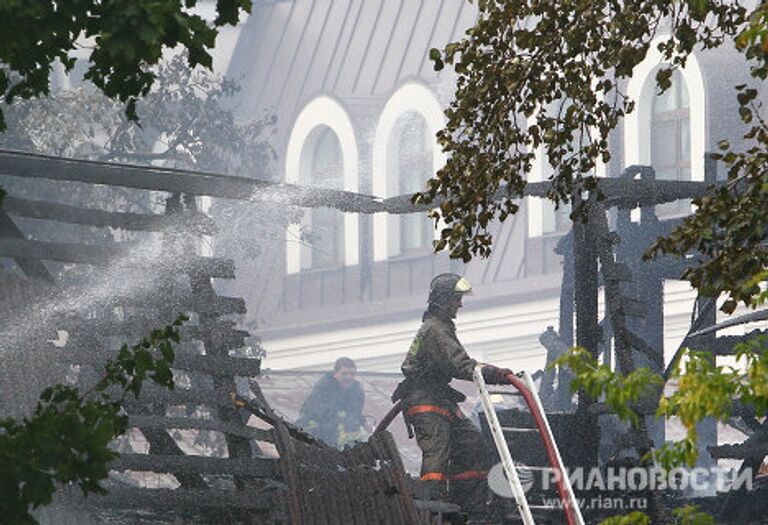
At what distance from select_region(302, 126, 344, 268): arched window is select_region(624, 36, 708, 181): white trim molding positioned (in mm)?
7323

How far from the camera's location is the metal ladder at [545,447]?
1645cm

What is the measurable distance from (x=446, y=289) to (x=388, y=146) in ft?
71.9

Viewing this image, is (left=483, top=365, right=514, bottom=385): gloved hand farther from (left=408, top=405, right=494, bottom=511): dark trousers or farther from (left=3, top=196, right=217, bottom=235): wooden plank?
(left=3, top=196, right=217, bottom=235): wooden plank

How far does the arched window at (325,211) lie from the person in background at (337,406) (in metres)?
10.7

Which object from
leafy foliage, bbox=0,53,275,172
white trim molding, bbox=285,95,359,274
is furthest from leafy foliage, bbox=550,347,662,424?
white trim molding, bbox=285,95,359,274

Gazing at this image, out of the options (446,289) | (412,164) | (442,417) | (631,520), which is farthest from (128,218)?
(412,164)

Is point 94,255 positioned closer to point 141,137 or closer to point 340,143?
point 141,137

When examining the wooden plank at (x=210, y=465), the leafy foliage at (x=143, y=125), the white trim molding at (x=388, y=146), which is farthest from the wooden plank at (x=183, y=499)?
the white trim molding at (x=388, y=146)

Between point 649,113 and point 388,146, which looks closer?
point 649,113

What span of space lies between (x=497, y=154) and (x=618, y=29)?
679 mm

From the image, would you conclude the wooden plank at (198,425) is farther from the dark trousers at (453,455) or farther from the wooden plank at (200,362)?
the dark trousers at (453,455)

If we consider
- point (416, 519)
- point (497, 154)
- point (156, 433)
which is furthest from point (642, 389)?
point (156, 433)

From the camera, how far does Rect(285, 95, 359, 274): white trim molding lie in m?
40.3

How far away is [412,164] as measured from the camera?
39156mm
